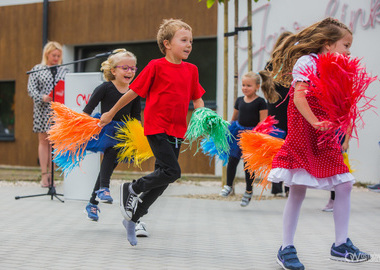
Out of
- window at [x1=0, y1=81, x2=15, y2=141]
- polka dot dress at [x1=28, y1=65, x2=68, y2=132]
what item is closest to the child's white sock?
polka dot dress at [x1=28, y1=65, x2=68, y2=132]

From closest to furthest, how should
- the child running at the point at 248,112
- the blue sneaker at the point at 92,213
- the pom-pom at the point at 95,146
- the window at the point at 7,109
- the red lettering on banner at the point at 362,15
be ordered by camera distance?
1. the blue sneaker at the point at 92,213
2. the pom-pom at the point at 95,146
3. the child running at the point at 248,112
4. the red lettering on banner at the point at 362,15
5. the window at the point at 7,109

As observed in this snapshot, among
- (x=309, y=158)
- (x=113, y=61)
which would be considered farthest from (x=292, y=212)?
(x=113, y=61)

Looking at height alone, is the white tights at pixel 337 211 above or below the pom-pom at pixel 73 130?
below

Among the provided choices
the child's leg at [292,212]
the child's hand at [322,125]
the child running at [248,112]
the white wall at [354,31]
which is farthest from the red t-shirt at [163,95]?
the white wall at [354,31]

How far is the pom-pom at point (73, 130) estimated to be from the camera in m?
5.39

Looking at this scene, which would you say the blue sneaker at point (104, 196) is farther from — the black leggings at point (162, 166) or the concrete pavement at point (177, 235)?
the black leggings at point (162, 166)

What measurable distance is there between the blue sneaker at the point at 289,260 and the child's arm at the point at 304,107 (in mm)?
820

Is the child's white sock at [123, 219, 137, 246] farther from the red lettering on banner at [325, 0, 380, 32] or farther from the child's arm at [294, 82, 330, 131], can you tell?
the red lettering on banner at [325, 0, 380, 32]

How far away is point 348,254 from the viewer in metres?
3.91

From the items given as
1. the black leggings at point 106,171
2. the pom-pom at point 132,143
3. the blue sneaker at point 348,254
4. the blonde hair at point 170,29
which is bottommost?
the blue sneaker at point 348,254

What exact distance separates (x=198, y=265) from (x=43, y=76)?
18.1 feet

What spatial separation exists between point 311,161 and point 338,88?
1.62ft

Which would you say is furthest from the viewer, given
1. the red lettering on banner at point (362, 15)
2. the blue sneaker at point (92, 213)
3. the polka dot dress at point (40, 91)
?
the red lettering on banner at point (362, 15)

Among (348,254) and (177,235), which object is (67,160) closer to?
(177,235)
